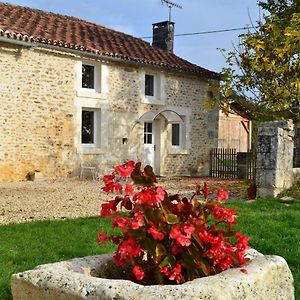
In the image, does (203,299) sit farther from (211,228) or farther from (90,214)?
(90,214)

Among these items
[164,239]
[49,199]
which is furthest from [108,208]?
[49,199]

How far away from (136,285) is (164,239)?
0.37 metres

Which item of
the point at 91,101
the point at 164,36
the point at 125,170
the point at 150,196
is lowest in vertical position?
the point at 150,196

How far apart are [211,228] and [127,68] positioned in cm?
1527

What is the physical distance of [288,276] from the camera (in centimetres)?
279

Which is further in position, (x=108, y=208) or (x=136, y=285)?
(x=108, y=208)

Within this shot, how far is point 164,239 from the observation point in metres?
2.60

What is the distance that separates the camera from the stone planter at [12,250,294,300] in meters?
2.23

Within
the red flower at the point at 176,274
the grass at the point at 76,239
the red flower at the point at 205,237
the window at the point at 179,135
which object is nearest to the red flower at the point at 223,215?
the red flower at the point at 205,237

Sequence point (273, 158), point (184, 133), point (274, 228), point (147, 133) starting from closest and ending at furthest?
1. point (274, 228)
2. point (273, 158)
3. point (147, 133)
4. point (184, 133)

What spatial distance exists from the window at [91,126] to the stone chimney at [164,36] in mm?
6679

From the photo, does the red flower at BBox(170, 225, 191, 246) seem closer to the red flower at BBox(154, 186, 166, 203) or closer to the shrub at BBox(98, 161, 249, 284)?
the shrub at BBox(98, 161, 249, 284)

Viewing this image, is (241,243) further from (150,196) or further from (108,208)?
(108,208)

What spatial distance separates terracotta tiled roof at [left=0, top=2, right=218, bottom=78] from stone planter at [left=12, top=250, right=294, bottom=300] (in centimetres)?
1231
